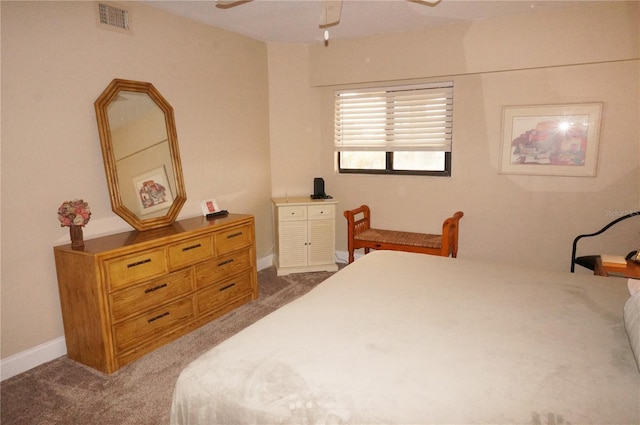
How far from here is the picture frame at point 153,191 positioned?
3.30 m

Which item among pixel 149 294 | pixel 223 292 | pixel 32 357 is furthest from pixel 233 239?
pixel 32 357

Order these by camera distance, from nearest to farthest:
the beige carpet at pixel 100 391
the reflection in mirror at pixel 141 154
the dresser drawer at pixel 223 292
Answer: the beige carpet at pixel 100 391, the reflection in mirror at pixel 141 154, the dresser drawer at pixel 223 292

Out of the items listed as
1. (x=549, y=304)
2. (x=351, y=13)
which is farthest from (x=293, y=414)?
(x=351, y=13)

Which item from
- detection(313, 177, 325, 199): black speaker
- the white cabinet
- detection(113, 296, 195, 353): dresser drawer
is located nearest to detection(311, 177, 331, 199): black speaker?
detection(313, 177, 325, 199): black speaker

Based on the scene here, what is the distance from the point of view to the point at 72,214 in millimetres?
2689

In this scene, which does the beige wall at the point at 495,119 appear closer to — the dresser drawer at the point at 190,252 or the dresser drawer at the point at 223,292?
the dresser drawer at the point at 223,292

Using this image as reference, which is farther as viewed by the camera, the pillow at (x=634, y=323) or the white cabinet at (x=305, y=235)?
the white cabinet at (x=305, y=235)

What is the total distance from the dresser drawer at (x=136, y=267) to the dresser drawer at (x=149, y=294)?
57mm

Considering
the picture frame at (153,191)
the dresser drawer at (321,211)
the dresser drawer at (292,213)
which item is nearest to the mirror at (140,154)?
the picture frame at (153,191)

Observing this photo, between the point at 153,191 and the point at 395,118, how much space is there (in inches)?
115

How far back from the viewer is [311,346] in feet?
5.05

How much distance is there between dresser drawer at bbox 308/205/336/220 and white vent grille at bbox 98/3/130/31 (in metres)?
2.56

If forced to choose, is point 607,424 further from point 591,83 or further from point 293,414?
point 591,83

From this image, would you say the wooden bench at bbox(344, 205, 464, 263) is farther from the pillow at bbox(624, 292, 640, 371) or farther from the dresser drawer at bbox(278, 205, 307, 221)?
the pillow at bbox(624, 292, 640, 371)
